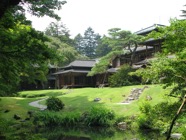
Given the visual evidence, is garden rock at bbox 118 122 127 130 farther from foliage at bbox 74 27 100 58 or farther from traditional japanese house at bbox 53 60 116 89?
foliage at bbox 74 27 100 58

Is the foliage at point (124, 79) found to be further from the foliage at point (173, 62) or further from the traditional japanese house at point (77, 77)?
the foliage at point (173, 62)

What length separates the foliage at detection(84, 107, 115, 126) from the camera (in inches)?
741

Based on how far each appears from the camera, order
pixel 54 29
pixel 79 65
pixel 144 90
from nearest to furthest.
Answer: pixel 144 90
pixel 79 65
pixel 54 29

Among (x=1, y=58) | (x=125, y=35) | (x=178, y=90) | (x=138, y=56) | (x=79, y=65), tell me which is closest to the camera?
(x=178, y=90)

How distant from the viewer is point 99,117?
62.5 ft

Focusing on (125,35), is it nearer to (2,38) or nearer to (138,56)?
(138,56)

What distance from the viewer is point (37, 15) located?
11.8 m

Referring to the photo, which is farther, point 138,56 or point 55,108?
point 138,56

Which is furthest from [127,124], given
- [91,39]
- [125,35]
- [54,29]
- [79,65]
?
[91,39]

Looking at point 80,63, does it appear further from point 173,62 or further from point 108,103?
point 173,62

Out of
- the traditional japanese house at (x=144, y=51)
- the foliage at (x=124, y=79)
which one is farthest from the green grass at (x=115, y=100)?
the traditional japanese house at (x=144, y=51)

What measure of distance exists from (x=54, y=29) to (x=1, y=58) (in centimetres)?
5441

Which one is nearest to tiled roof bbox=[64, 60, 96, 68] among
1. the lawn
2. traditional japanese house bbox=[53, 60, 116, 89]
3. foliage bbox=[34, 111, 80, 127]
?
traditional japanese house bbox=[53, 60, 116, 89]

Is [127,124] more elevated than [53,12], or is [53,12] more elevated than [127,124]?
[53,12]
